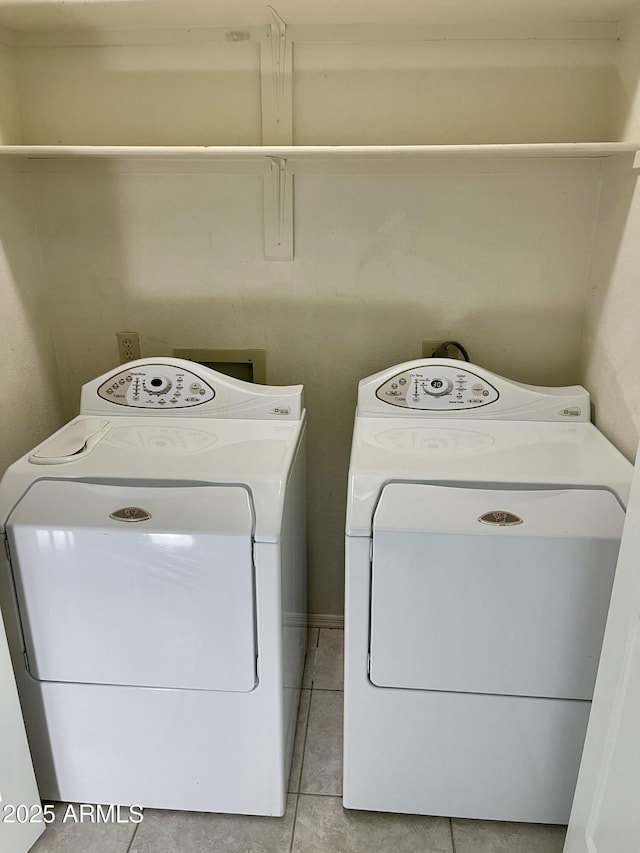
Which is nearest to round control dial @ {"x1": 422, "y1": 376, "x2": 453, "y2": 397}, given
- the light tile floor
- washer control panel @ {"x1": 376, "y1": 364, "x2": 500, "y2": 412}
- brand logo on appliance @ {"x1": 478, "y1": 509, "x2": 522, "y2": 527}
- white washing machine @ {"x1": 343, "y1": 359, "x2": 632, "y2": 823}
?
washer control panel @ {"x1": 376, "y1": 364, "x2": 500, "y2": 412}

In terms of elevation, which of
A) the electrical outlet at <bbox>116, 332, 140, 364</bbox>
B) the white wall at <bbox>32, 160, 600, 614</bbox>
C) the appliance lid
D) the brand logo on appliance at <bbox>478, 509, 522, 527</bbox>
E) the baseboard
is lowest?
the baseboard

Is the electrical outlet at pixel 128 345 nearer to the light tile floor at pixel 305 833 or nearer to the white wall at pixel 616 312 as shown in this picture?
the light tile floor at pixel 305 833

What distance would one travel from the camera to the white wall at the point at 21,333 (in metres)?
1.86

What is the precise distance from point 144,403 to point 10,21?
1079mm

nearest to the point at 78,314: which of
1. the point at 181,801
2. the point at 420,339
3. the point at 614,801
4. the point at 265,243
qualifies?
the point at 265,243

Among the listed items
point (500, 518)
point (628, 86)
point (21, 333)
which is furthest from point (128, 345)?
point (628, 86)

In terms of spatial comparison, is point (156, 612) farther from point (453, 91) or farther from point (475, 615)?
point (453, 91)

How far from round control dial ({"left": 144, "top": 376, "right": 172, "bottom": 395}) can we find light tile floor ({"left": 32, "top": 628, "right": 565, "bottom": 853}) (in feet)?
3.68

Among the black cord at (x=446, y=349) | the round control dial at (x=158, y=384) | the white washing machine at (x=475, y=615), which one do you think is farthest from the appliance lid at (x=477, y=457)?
the round control dial at (x=158, y=384)

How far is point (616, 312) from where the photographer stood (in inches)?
68.9

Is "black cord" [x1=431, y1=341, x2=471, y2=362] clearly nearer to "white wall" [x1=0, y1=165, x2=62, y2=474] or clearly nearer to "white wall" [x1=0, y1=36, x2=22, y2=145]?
"white wall" [x1=0, y1=165, x2=62, y2=474]

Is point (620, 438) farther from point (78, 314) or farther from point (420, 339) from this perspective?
point (78, 314)

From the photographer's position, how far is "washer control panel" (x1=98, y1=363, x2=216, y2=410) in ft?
6.17

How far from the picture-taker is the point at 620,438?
167 centimetres
